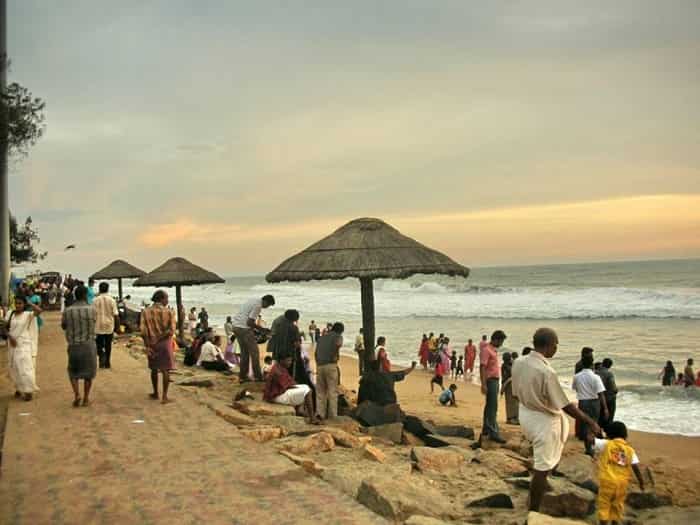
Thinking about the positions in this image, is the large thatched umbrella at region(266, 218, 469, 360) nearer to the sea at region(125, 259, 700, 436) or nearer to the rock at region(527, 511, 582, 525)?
the rock at region(527, 511, 582, 525)

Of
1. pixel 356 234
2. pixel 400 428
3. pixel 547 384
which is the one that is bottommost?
pixel 400 428

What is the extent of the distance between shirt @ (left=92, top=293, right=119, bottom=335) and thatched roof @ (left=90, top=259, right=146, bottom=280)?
32.1ft

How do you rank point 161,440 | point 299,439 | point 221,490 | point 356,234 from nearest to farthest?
point 221,490, point 161,440, point 299,439, point 356,234

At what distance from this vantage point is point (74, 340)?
772 cm

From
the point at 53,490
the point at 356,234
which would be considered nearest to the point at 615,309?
the point at 356,234

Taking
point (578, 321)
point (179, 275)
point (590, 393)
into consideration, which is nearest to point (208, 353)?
point (179, 275)

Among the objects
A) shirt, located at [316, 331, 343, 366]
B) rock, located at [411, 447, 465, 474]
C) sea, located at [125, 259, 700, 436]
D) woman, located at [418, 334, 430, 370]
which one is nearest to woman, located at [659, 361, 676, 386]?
sea, located at [125, 259, 700, 436]

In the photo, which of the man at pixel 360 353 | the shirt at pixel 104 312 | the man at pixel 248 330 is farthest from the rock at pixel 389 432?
the man at pixel 360 353

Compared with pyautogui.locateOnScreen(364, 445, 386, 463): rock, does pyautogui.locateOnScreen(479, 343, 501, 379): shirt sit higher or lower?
higher

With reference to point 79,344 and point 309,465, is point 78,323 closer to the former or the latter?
point 79,344

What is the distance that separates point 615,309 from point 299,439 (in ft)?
133

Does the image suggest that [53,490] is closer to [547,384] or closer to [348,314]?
[547,384]

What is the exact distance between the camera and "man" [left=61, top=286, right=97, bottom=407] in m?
7.70

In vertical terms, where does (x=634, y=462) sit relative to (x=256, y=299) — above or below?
below
